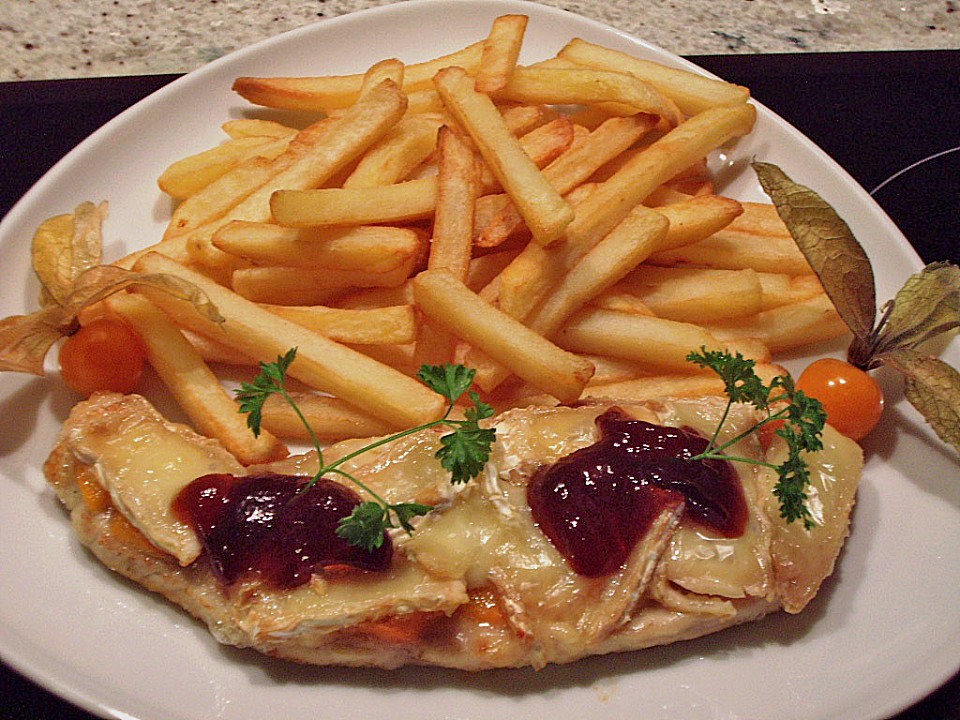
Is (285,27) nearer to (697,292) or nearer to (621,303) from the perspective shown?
(621,303)

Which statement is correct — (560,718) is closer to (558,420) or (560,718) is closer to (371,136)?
(558,420)

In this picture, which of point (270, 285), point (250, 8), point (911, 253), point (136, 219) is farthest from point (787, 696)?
point (250, 8)

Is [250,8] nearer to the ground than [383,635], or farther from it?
farther from it

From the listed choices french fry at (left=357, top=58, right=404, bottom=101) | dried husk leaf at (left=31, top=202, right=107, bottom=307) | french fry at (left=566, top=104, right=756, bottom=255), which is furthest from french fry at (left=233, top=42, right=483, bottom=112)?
french fry at (left=566, top=104, right=756, bottom=255)

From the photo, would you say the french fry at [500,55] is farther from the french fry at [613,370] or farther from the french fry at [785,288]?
the french fry at [785,288]

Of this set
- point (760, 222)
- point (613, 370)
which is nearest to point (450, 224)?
point (613, 370)

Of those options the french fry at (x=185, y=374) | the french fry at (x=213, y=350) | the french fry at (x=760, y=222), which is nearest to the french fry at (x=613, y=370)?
the french fry at (x=760, y=222)

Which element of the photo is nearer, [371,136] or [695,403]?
[695,403]
